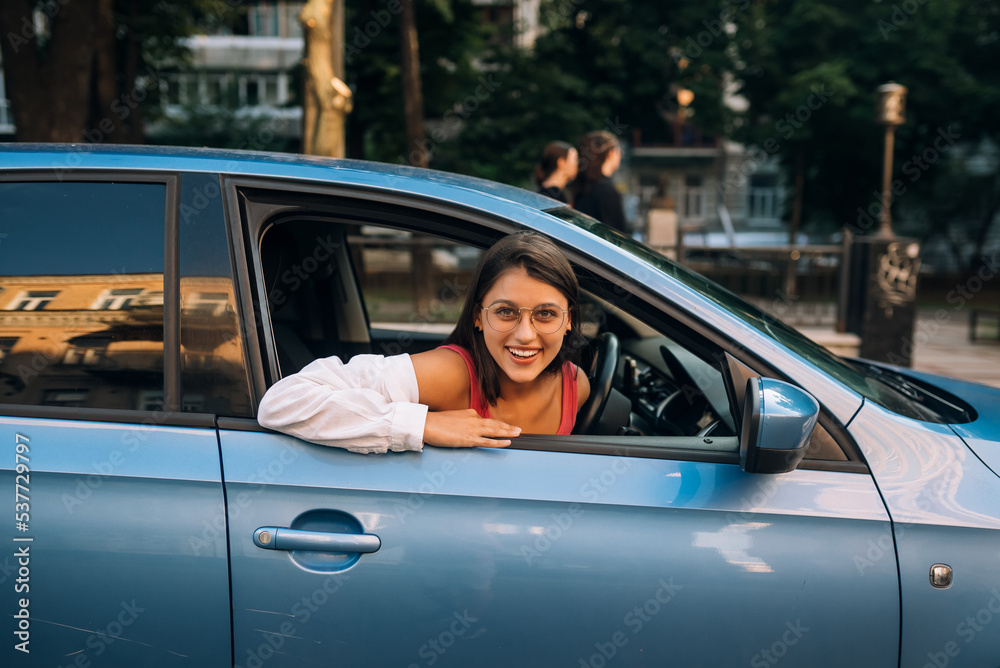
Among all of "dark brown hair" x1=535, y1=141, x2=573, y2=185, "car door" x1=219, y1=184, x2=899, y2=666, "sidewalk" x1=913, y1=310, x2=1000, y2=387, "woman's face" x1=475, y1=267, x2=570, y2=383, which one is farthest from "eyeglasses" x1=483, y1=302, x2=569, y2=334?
"sidewalk" x1=913, y1=310, x2=1000, y2=387

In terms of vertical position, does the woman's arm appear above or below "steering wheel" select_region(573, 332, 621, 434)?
above

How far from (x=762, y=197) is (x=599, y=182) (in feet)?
120

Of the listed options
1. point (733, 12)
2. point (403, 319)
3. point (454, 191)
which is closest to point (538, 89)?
point (733, 12)

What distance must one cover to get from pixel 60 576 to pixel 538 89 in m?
18.8

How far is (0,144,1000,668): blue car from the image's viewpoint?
62.0 inches

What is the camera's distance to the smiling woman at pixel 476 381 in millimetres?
1646

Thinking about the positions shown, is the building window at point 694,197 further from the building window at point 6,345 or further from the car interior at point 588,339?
the building window at point 6,345

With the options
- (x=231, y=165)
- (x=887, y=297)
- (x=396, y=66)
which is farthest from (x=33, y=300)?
(x=396, y=66)

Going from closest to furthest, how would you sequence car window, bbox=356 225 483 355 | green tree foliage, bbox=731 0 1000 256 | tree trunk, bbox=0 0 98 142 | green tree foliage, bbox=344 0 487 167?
1. car window, bbox=356 225 483 355
2. tree trunk, bbox=0 0 98 142
3. green tree foliage, bbox=344 0 487 167
4. green tree foliage, bbox=731 0 1000 256

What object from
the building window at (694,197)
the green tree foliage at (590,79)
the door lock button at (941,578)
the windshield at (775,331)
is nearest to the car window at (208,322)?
the windshield at (775,331)

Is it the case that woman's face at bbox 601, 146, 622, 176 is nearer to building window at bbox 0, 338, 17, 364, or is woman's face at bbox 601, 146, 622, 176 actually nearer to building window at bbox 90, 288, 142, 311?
building window at bbox 90, 288, 142, 311

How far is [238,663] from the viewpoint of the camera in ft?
5.18

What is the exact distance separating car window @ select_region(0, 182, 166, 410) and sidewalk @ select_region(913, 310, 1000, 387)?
8536mm

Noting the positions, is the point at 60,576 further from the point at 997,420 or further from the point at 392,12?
the point at 392,12
